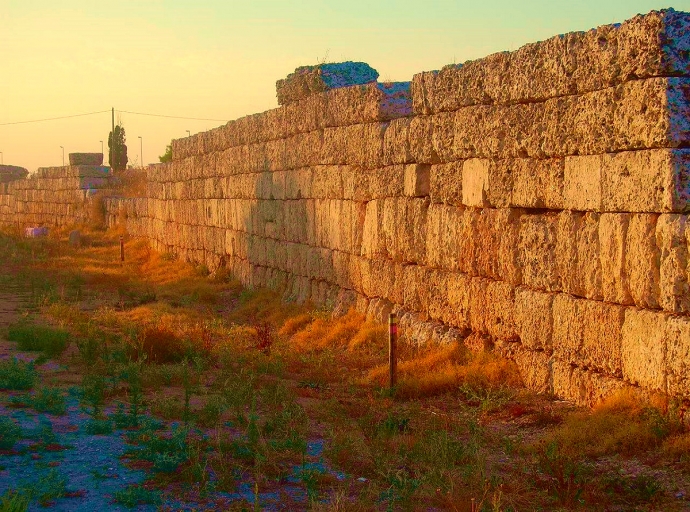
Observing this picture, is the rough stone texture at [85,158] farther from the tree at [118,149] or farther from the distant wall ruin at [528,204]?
the distant wall ruin at [528,204]

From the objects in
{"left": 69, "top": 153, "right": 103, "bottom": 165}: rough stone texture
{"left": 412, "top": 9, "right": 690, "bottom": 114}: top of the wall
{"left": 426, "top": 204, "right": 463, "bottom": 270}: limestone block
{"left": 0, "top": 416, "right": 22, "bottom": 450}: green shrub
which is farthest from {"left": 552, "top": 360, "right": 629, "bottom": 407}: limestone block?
{"left": 69, "top": 153, "right": 103, "bottom": 165}: rough stone texture

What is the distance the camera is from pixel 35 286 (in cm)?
1912

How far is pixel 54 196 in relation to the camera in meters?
38.5

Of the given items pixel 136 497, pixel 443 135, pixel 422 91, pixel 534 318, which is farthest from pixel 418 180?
pixel 136 497

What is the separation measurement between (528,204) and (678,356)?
99.7 inches

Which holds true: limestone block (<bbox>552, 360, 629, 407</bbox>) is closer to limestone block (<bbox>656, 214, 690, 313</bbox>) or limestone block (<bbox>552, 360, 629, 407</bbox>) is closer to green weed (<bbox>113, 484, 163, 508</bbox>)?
limestone block (<bbox>656, 214, 690, 313</bbox>)

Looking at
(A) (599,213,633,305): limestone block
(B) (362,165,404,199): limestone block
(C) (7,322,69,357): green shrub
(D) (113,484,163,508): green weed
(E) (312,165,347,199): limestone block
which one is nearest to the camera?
(D) (113,484,163,508): green weed

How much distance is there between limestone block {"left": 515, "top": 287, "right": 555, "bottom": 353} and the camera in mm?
8617

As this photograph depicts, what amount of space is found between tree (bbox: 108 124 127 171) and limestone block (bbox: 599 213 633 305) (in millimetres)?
48775

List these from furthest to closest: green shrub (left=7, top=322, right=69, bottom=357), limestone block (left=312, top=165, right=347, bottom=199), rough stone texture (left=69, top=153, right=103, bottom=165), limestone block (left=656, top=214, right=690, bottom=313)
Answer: rough stone texture (left=69, top=153, right=103, bottom=165)
limestone block (left=312, top=165, right=347, bottom=199)
green shrub (left=7, top=322, right=69, bottom=357)
limestone block (left=656, top=214, right=690, bottom=313)

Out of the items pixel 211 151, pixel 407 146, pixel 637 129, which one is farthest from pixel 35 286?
pixel 637 129

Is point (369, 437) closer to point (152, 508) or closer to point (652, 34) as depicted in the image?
point (152, 508)

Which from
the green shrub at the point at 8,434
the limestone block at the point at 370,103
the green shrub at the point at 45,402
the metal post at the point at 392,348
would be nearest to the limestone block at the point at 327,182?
the limestone block at the point at 370,103

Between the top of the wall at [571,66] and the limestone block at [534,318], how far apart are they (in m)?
1.90
